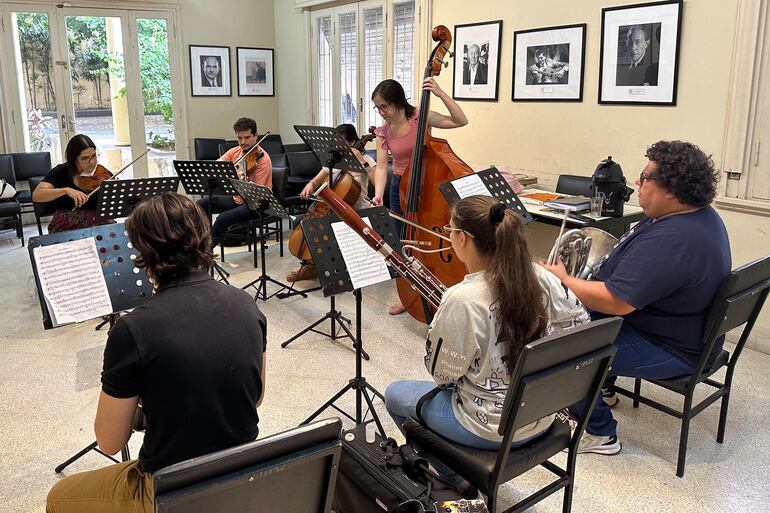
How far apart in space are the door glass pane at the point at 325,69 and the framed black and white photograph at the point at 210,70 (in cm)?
126

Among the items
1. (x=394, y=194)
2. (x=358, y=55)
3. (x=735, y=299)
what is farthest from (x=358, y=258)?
(x=358, y=55)

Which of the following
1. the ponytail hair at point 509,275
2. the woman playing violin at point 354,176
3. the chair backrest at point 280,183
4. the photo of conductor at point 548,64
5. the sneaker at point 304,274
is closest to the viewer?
the ponytail hair at point 509,275

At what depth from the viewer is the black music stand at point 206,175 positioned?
438 centimetres

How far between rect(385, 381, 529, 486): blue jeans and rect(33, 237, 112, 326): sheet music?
3.81 ft

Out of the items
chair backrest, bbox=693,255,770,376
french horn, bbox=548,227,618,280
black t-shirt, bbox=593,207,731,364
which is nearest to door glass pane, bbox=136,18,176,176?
french horn, bbox=548,227,618,280

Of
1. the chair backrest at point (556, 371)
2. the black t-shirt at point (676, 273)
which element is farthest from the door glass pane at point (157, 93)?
the chair backrest at point (556, 371)

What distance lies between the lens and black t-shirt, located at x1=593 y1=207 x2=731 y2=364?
93.5 inches

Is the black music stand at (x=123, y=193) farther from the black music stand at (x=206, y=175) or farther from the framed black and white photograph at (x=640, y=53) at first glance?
the framed black and white photograph at (x=640, y=53)

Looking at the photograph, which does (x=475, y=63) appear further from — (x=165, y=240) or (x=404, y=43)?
(x=165, y=240)

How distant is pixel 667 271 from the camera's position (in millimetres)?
2371

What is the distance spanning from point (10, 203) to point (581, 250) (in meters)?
5.28

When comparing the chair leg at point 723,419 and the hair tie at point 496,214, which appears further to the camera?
the chair leg at point 723,419

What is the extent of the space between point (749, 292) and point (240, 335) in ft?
6.29

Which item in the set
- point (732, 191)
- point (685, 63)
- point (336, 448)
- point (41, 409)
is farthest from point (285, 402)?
point (685, 63)
